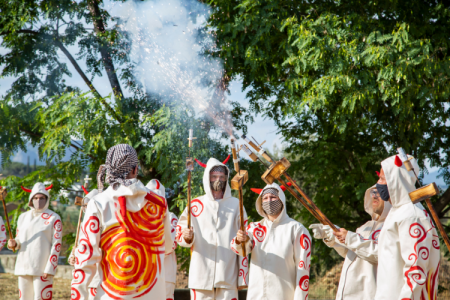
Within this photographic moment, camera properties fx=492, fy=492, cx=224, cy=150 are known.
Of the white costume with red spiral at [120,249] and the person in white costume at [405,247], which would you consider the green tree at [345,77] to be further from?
the white costume with red spiral at [120,249]

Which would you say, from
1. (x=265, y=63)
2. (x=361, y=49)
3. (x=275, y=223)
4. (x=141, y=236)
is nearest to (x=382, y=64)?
(x=361, y=49)

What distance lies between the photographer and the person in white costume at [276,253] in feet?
15.1

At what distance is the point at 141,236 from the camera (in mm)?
3305

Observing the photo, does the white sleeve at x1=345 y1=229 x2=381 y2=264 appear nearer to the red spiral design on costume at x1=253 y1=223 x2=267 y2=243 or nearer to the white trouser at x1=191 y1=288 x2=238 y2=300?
the red spiral design on costume at x1=253 y1=223 x2=267 y2=243

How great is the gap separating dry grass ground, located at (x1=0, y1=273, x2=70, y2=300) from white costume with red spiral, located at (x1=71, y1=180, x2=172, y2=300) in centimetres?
818

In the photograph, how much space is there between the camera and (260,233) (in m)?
4.92

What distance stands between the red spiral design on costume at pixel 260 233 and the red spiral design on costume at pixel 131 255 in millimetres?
1690

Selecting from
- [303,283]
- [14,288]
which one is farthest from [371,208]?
[14,288]

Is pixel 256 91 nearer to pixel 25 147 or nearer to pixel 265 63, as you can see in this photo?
pixel 265 63

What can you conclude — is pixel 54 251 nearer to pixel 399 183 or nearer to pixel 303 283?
pixel 303 283

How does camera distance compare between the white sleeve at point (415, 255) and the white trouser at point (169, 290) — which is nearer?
the white sleeve at point (415, 255)

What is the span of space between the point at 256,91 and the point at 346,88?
2627 mm

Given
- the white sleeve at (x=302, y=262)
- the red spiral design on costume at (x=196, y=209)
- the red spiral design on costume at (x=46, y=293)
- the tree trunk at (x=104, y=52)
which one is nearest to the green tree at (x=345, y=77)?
the tree trunk at (x=104, y=52)

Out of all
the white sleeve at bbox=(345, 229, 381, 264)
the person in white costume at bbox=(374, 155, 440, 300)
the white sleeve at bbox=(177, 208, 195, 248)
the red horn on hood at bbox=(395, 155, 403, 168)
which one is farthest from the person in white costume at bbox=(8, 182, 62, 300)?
the red horn on hood at bbox=(395, 155, 403, 168)
